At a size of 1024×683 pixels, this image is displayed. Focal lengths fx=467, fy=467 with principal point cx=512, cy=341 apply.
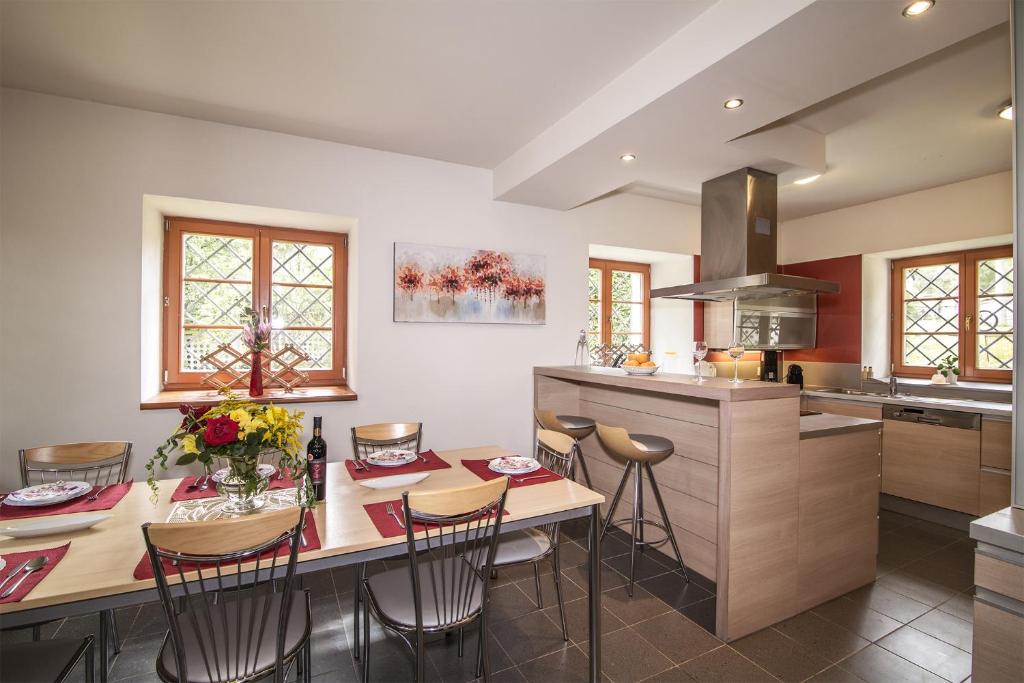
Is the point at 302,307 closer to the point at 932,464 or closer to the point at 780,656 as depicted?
the point at 780,656

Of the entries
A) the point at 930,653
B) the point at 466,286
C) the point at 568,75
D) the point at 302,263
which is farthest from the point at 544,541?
the point at 302,263

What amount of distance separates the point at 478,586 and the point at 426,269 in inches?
89.7

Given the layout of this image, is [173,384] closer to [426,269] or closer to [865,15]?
[426,269]

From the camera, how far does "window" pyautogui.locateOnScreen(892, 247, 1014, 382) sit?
372 cm

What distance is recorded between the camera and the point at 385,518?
1.55 metres

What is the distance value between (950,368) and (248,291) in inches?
219

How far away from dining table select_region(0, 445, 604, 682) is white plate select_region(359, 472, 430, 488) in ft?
0.06

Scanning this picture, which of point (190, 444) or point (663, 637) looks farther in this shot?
point (663, 637)

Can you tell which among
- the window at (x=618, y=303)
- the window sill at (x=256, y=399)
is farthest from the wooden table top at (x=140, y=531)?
the window at (x=618, y=303)

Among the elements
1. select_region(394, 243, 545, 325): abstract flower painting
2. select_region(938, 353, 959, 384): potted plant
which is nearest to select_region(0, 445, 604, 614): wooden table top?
select_region(394, 243, 545, 325): abstract flower painting

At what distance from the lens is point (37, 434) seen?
98.7 inches

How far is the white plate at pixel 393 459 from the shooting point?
2.15 meters

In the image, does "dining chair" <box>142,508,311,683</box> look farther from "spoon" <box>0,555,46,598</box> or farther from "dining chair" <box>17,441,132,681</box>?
"dining chair" <box>17,441,132,681</box>

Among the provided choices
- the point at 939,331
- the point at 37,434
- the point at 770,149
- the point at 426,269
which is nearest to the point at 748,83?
the point at 770,149
